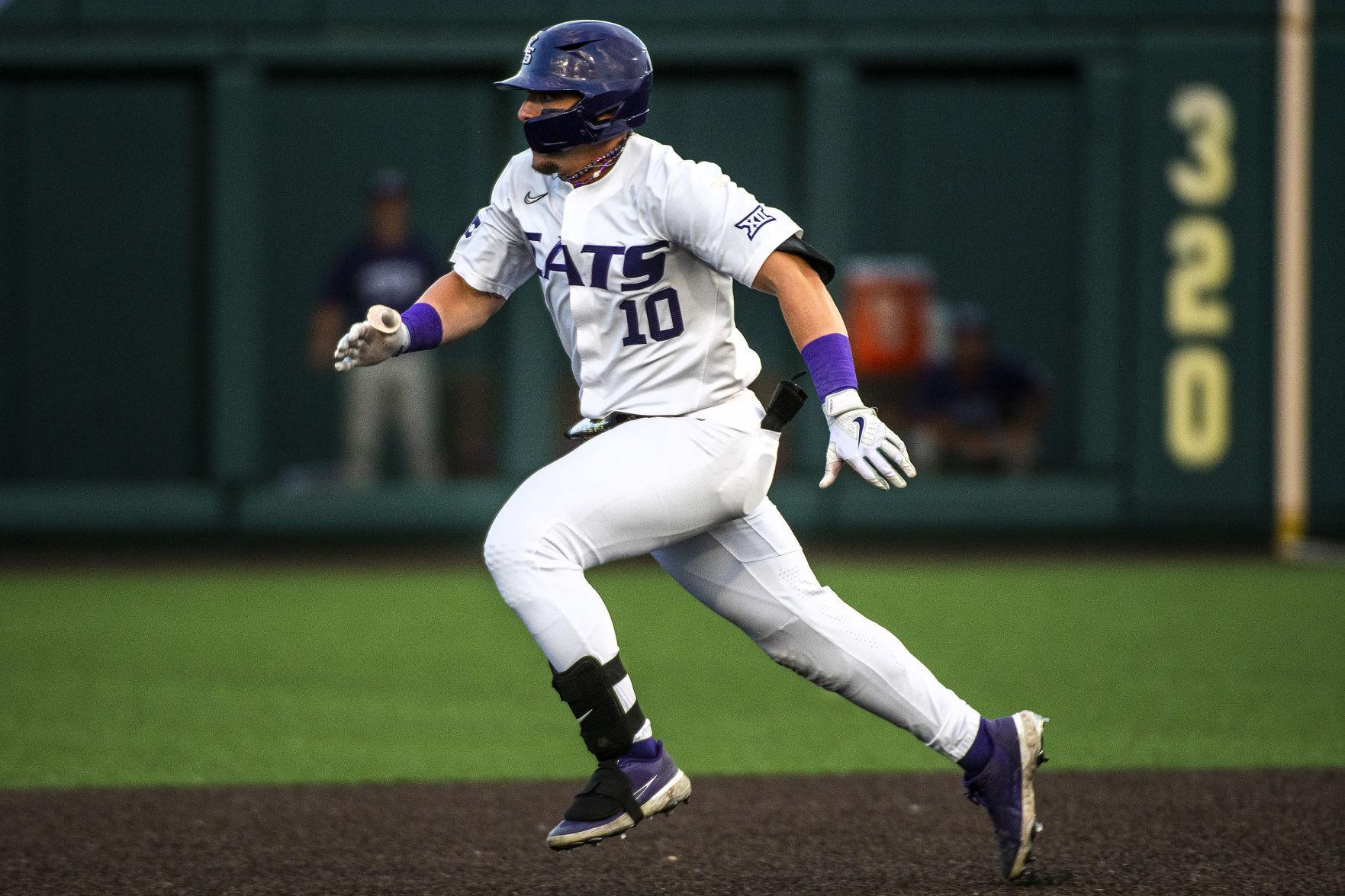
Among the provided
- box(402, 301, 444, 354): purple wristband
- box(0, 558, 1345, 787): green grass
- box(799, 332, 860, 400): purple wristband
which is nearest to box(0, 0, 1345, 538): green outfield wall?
box(0, 558, 1345, 787): green grass

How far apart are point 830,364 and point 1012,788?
1.10 metres

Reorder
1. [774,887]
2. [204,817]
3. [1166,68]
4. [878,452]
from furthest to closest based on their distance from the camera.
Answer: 1. [1166,68]
2. [204,817]
3. [774,887]
4. [878,452]

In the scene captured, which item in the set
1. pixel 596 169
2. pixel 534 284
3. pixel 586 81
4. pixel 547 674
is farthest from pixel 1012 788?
pixel 534 284

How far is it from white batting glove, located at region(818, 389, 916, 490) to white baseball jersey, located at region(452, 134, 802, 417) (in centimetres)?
38

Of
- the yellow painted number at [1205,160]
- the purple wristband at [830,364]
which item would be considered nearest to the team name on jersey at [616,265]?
the purple wristband at [830,364]

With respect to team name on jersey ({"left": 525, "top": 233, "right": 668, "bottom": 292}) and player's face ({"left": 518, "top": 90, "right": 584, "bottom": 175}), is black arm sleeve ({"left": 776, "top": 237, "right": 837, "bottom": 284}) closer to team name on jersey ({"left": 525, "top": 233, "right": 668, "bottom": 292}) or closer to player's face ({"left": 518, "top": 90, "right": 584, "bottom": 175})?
team name on jersey ({"left": 525, "top": 233, "right": 668, "bottom": 292})

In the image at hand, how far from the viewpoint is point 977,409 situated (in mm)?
12711

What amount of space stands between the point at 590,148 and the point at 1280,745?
3235 mm

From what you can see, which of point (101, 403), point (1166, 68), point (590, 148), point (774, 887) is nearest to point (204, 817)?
point (774, 887)

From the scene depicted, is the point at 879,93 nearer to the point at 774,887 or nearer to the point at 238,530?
the point at 238,530

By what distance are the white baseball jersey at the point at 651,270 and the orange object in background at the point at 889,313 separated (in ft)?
28.3

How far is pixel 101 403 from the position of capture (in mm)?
12742

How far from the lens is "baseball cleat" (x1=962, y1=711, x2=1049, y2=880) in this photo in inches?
164

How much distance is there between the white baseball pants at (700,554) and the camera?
388cm
